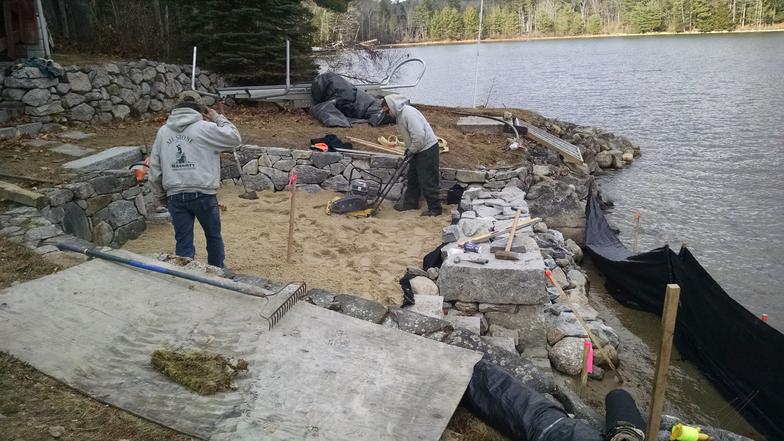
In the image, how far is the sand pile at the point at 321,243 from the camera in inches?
239

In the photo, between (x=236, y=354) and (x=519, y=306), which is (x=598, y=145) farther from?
(x=236, y=354)

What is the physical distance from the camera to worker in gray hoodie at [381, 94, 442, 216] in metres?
7.85

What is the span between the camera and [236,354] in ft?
10.9

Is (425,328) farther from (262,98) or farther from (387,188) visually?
(262,98)

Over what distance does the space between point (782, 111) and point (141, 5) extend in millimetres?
21400

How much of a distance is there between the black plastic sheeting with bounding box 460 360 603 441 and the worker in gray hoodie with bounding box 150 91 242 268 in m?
3.01

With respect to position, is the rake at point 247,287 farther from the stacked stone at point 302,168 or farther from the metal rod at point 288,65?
the metal rod at point 288,65

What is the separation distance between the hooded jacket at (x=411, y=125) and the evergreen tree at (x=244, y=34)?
5480 millimetres

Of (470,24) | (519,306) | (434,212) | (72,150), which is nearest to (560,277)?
(519,306)

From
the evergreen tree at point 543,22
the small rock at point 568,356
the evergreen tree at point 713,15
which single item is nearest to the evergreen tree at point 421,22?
the evergreen tree at point 543,22

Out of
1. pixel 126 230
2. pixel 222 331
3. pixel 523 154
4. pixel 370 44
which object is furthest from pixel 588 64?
pixel 222 331

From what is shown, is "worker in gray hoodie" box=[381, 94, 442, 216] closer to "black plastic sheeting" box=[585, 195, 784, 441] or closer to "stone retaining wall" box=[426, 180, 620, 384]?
"stone retaining wall" box=[426, 180, 620, 384]

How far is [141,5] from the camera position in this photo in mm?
12648

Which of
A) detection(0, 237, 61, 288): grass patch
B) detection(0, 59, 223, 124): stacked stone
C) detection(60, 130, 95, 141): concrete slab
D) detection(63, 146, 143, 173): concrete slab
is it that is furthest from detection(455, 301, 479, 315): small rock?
detection(0, 59, 223, 124): stacked stone
